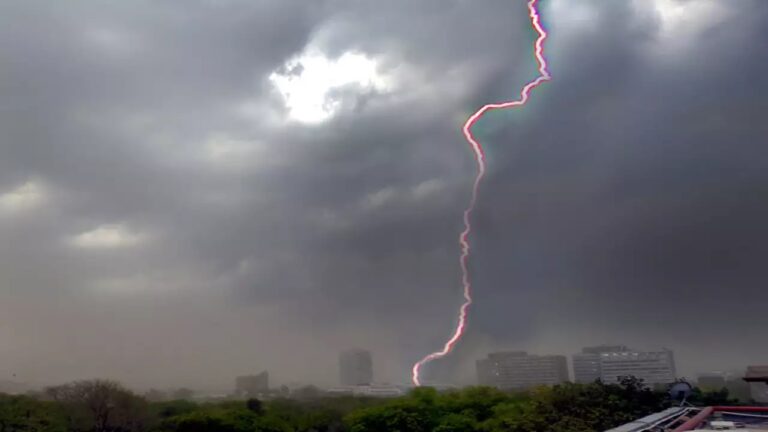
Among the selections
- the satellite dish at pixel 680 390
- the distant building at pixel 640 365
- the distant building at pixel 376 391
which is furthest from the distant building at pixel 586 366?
the satellite dish at pixel 680 390

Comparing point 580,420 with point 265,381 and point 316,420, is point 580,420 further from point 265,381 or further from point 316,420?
point 265,381

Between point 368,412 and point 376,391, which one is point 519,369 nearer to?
point 376,391

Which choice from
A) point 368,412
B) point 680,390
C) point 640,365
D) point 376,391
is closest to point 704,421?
point 680,390

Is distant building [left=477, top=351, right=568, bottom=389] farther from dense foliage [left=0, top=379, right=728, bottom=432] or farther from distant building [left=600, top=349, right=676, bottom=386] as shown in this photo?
dense foliage [left=0, top=379, right=728, bottom=432]

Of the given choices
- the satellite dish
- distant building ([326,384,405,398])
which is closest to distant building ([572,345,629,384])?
distant building ([326,384,405,398])

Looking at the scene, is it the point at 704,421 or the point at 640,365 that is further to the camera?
the point at 640,365

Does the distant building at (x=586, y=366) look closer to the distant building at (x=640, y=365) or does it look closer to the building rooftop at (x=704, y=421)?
the distant building at (x=640, y=365)

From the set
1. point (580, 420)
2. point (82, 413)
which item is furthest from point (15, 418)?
point (580, 420)
